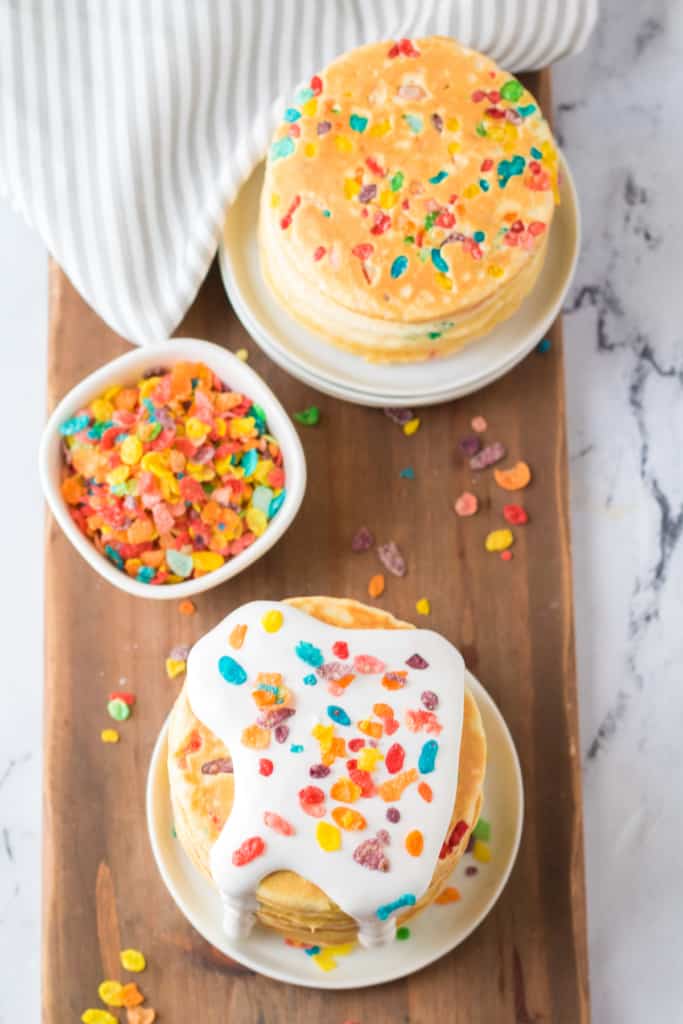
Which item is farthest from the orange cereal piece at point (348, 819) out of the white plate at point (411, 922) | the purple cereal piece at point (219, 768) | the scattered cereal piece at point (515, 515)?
the scattered cereal piece at point (515, 515)

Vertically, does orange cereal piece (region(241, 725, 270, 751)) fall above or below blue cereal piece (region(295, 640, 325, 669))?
below

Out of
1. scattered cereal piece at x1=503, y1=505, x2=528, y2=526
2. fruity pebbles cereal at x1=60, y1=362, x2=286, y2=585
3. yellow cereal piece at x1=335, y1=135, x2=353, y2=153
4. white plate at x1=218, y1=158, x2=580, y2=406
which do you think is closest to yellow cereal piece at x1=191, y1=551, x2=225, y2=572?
fruity pebbles cereal at x1=60, y1=362, x2=286, y2=585

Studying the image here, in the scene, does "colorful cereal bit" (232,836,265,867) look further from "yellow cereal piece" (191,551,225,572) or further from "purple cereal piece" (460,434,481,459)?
"purple cereal piece" (460,434,481,459)

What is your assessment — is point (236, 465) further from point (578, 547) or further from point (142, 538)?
point (578, 547)

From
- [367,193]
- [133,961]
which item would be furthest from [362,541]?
[133,961]

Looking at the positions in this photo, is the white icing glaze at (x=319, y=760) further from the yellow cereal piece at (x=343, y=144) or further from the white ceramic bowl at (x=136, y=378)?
the yellow cereal piece at (x=343, y=144)

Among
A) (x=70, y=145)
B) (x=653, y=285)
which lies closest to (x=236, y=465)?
(x=70, y=145)

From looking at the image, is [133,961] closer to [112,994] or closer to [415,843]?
[112,994]
